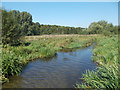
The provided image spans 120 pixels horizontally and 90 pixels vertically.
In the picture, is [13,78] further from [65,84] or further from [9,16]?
[9,16]

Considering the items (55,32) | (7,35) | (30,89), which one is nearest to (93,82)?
(30,89)

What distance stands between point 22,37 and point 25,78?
52.6 ft

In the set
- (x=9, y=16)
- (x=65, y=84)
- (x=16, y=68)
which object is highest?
(x=9, y=16)

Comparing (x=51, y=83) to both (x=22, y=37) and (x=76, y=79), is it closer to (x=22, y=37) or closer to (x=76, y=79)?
(x=76, y=79)

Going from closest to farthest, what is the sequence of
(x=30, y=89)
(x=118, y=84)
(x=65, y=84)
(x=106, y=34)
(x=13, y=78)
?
(x=118, y=84) → (x=30, y=89) → (x=65, y=84) → (x=13, y=78) → (x=106, y=34)

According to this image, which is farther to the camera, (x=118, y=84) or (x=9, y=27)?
(x=9, y=27)

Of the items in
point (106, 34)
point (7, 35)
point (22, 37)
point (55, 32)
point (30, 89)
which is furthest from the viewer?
point (55, 32)

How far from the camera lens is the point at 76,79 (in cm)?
1077

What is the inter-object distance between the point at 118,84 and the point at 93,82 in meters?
1.22

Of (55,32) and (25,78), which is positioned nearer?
(25,78)

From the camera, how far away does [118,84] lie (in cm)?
630

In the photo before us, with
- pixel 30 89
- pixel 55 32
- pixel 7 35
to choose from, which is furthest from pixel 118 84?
pixel 55 32

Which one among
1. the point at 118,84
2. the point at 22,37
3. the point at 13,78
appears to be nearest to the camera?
the point at 118,84

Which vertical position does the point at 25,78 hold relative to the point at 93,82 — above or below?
below
